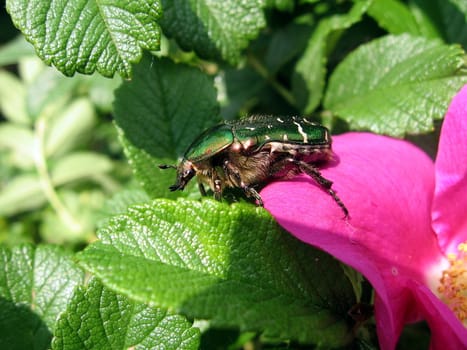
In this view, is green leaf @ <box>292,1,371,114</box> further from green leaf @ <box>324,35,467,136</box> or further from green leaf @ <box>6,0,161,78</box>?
green leaf @ <box>6,0,161,78</box>

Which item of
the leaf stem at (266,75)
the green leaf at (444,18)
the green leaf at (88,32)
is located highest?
the green leaf at (88,32)

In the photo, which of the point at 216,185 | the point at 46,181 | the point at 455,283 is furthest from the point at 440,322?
the point at 46,181

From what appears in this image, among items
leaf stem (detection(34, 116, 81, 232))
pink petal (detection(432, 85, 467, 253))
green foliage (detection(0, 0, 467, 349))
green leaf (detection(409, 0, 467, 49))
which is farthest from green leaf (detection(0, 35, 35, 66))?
pink petal (detection(432, 85, 467, 253))

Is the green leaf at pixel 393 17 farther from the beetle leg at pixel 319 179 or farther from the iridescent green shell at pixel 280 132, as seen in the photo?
the beetle leg at pixel 319 179

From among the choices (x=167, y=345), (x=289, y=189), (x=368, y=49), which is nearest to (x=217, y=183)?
(x=289, y=189)

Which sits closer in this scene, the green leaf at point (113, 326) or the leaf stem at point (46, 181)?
the green leaf at point (113, 326)

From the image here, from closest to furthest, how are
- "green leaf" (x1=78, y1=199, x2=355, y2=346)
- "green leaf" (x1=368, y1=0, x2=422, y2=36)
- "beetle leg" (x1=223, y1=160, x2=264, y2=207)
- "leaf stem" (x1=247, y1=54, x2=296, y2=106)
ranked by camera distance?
"green leaf" (x1=78, y1=199, x2=355, y2=346), "beetle leg" (x1=223, y1=160, x2=264, y2=207), "green leaf" (x1=368, y1=0, x2=422, y2=36), "leaf stem" (x1=247, y1=54, x2=296, y2=106)

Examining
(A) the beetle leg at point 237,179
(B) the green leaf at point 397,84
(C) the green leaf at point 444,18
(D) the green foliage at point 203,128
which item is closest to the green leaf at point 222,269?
(D) the green foliage at point 203,128
